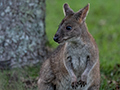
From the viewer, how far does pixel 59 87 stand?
4922mm

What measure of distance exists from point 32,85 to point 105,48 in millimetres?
2803

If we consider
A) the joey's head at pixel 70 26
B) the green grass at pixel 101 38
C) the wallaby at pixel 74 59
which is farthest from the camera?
the green grass at pixel 101 38

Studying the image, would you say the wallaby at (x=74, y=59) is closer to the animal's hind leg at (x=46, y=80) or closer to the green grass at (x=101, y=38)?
the animal's hind leg at (x=46, y=80)

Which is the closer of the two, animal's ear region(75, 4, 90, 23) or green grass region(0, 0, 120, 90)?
animal's ear region(75, 4, 90, 23)

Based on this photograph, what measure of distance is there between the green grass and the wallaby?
519 mm

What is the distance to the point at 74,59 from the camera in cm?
471

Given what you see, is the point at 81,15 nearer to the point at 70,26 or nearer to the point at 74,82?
the point at 70,26

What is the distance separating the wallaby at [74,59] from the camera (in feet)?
15.0

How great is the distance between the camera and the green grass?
5410mm

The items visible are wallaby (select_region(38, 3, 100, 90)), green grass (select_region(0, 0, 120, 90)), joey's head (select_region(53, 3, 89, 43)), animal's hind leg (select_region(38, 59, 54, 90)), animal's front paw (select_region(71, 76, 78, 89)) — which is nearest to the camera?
joey's head (select_region(53, 3, 89, 43))

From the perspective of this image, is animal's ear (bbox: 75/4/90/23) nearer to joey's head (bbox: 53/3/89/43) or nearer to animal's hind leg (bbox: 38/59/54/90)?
joey's head (bbox: 53/3/89/43)

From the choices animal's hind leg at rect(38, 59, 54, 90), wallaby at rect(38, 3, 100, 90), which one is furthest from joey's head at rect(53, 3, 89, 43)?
animal's hind leg at rect(38, 59, 54, 90)

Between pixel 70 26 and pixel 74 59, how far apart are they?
502mm

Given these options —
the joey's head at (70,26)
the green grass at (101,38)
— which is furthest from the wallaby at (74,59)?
the green grass at (101,38)
